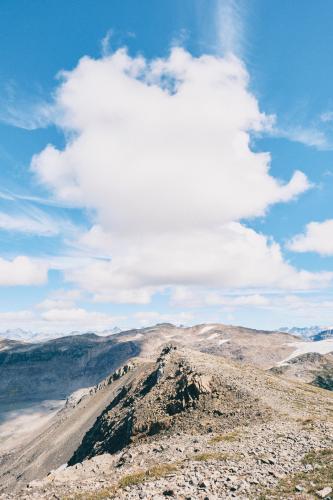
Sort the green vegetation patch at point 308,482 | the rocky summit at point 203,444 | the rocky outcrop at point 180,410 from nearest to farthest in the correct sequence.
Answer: the green vegetation patch at point 308,482
the rocky summit at point 203,444
the rocky outcrop at point 180,410

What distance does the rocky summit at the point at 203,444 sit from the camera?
27656mm

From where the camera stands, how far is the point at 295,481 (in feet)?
86.9

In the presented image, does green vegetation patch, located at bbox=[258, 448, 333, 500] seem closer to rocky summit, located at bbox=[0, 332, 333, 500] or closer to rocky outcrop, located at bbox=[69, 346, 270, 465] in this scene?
rocky summit, located at bbox=[0, 332, 333, 500]

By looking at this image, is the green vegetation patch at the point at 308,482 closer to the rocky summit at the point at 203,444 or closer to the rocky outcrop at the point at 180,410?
the rocky summit at the point at 203,444

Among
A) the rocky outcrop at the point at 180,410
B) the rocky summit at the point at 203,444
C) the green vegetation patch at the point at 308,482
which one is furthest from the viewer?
the rocky outcrop at the point at 180,410

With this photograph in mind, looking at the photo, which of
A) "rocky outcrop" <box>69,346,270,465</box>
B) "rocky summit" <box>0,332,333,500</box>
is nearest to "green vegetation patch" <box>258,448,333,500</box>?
"rocky summit" <box>0,332,333,500</box>

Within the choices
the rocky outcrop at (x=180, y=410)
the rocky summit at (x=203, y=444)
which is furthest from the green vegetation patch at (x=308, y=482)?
the rocky outcrop at (x=180, y=410)

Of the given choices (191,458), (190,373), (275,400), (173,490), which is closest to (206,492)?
(173,490)

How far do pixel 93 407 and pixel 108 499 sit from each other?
8494cm

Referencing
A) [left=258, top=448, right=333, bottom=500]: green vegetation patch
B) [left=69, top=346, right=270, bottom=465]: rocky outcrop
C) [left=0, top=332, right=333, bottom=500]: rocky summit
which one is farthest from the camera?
[left=69, top=346, right=270, bottom=465]: rocky outcrop

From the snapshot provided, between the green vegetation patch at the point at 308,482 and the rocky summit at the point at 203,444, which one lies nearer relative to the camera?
the green vegetation patch at the point at 308,482

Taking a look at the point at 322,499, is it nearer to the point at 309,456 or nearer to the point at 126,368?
the point at 309,456

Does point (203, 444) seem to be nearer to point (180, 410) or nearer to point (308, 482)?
point (180, 410)

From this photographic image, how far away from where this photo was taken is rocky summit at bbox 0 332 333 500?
27.7 m
